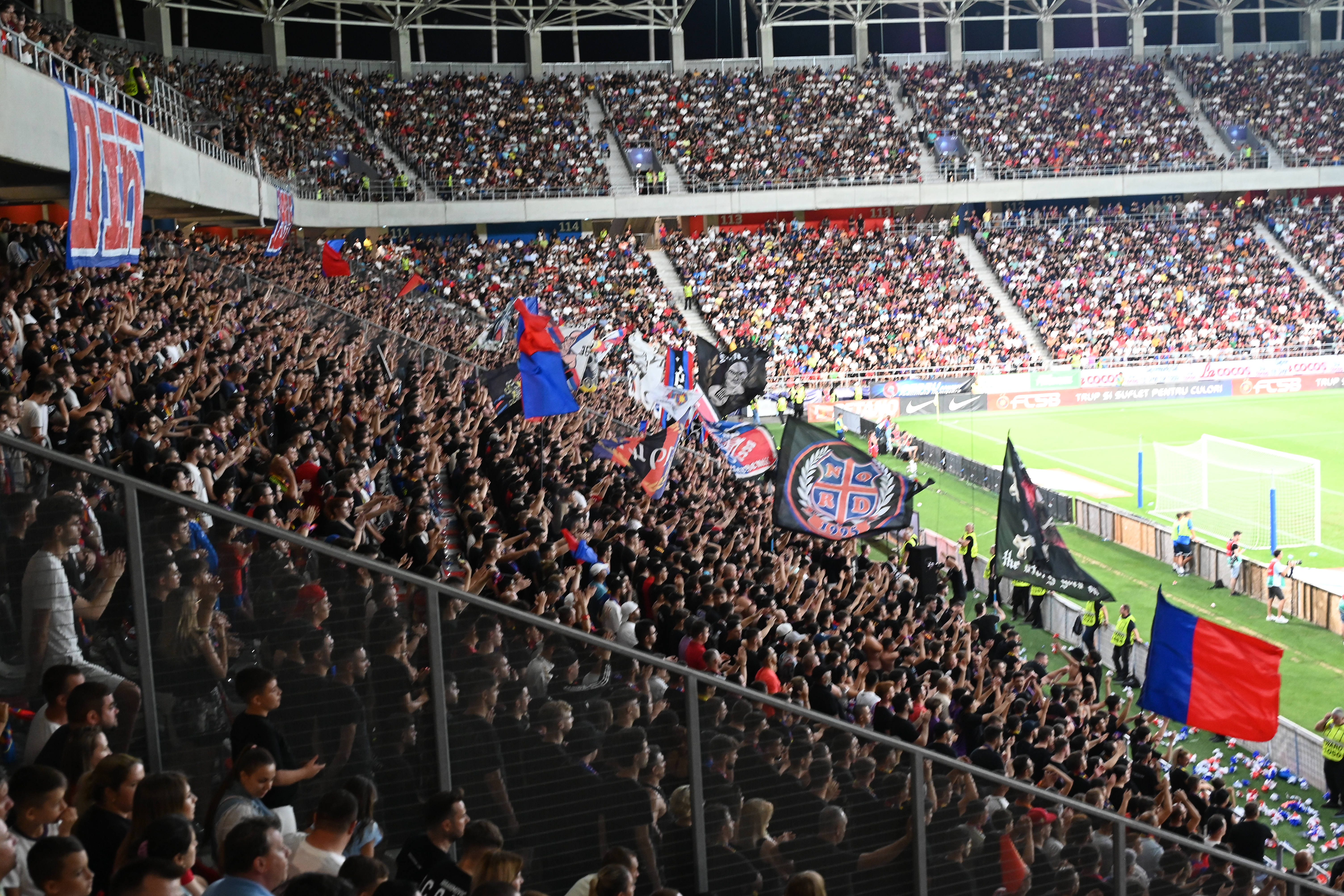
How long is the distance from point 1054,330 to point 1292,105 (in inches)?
840

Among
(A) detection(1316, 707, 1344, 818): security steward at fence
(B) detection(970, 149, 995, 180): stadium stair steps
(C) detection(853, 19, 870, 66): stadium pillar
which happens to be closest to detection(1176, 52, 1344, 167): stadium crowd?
(B) detection(970, 149, 995, 180): stadium stair steps

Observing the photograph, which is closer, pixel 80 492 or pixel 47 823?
pixel 47 823

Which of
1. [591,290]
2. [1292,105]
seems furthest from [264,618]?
[1292,105]

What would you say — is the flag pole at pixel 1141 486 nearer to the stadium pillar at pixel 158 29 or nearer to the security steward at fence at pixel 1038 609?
the security steward at fence at pixel 1038 609

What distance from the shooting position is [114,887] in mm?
3623

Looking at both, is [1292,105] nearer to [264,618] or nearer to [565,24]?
[565,24]

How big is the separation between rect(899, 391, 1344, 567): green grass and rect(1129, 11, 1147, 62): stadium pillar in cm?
2417

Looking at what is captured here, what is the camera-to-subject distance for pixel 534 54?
57469mm

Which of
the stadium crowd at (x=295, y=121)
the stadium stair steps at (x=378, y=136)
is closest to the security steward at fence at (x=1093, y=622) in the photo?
the stadium crowd at (x=295, y=121)

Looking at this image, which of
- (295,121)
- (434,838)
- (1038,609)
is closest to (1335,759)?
(1038,609)

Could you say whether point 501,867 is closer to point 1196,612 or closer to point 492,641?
point 492,641

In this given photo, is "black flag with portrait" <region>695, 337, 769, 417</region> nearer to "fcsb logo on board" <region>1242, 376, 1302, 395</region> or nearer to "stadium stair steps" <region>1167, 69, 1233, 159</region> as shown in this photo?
"fcsb logo on board" <region>1242, 376, 1302, 395</region>

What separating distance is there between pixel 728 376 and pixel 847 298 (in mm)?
27671

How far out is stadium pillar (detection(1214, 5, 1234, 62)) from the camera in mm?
61469
